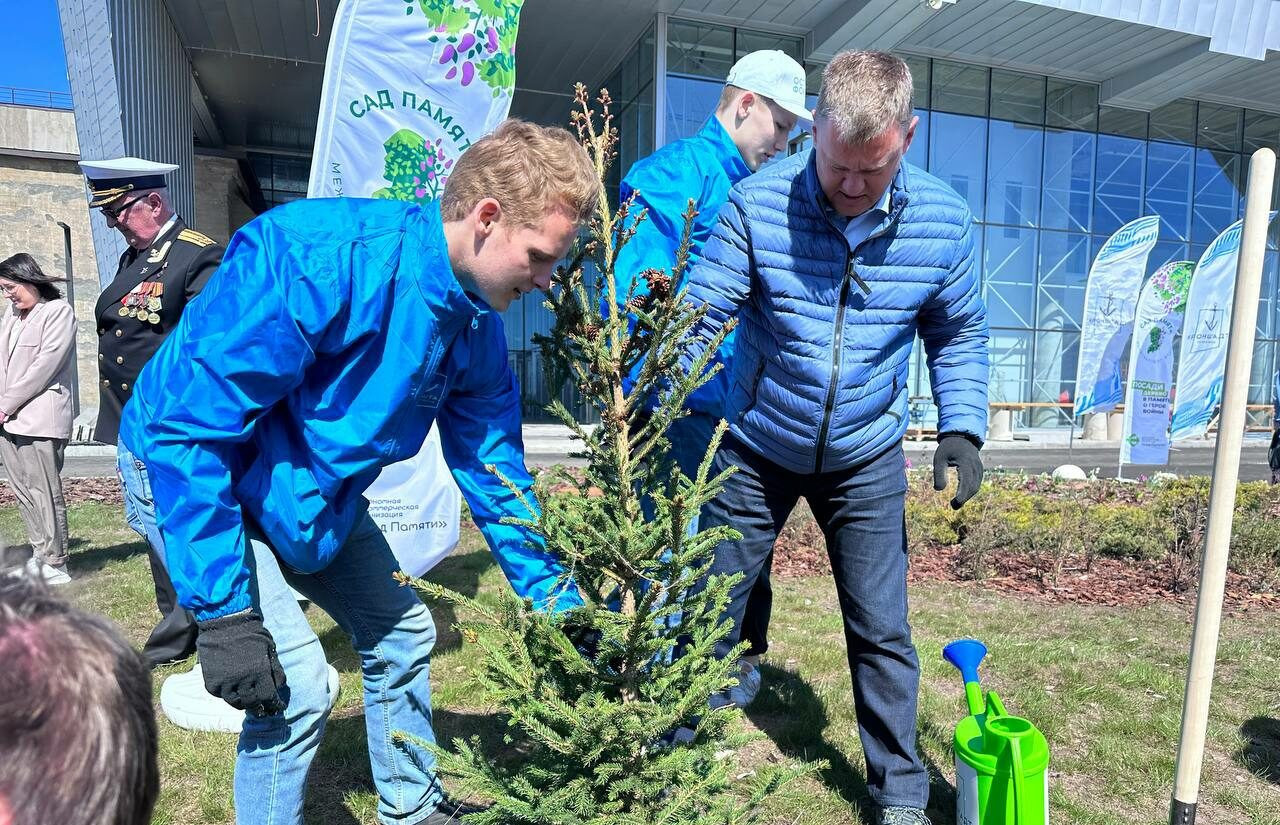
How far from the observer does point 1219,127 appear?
21.9 m

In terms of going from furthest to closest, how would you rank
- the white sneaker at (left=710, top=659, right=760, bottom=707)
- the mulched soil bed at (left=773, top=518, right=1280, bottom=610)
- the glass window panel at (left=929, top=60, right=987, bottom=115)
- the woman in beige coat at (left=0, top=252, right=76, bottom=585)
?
1. the glass window panel at (left=929, top=60, right=987, bottom=115)
2. the mulched soil bed at (left=773, top=518, right=1280, bottom=610)
3. the woman in beige coat at (left=0, top=252, right=76, bottom=585)
4. the white sneaker at (left=710, top=659, right=760, bottom=707)

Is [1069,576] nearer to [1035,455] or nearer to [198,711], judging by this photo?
[198,711]

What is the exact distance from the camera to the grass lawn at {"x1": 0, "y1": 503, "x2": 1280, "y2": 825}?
2.90m

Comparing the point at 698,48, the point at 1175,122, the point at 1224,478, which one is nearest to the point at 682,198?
the point at 1224,478

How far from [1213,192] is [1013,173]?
22.7 ft

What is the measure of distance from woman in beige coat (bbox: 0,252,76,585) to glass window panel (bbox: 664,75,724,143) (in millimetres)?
12416

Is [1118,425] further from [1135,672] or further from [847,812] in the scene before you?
[847,812]

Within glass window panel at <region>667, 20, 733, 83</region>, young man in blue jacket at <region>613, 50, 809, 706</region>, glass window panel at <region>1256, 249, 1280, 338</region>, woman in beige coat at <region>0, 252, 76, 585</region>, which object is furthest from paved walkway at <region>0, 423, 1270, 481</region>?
glass window panel at <region>667, 20, 733, 83</region>

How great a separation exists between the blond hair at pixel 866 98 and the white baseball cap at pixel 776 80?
2.60 feet

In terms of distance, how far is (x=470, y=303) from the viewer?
190 cm

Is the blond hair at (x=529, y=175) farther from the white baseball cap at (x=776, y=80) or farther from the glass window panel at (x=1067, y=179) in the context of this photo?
the glass window panel at (x=1067, y=179)

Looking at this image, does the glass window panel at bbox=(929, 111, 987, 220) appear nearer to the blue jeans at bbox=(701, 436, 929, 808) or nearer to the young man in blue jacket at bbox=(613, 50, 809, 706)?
the young man in blue jacket at bbox=(613, 50, 809, 706)

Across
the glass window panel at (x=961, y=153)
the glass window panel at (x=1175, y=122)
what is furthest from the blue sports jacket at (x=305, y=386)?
the glass window panel at (x=1175, y=122)

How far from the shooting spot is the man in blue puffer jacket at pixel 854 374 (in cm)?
245
